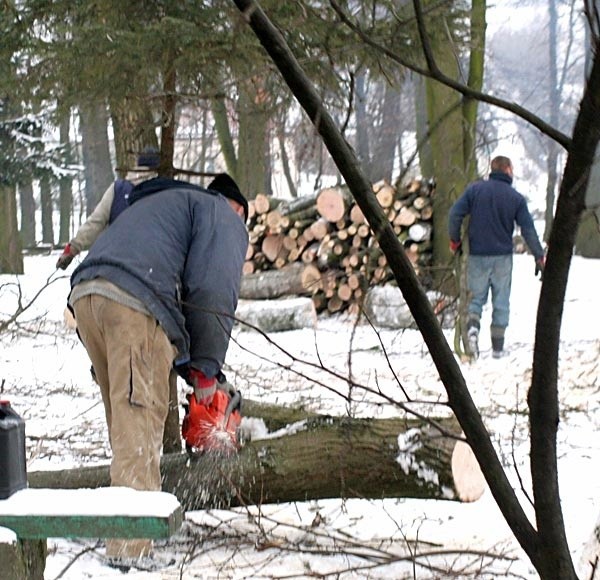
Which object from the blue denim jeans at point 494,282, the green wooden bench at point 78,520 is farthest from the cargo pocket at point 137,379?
the blue denim jeans at point 494,282

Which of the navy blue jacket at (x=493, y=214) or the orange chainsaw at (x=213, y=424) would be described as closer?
the orange chainsaw at (x=213, y=424)

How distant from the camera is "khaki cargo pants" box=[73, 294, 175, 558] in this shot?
138 inches

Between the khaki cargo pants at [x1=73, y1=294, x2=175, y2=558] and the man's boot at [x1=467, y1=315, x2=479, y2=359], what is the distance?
4.91 m

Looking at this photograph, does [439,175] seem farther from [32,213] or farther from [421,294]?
[32,213]

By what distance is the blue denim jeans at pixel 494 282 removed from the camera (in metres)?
8.24

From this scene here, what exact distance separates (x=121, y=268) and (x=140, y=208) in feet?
1.01

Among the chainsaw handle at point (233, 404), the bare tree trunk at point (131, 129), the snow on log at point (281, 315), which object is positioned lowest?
the snow on log at point (281, 315)

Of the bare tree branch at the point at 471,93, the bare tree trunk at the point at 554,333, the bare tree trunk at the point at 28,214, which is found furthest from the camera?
the bare tree trunk at the point at 28,214

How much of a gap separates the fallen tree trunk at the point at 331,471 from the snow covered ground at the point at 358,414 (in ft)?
0.45

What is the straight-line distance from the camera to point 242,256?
3699 mm

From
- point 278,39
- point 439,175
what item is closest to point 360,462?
point 278,39

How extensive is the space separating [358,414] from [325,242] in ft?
18.6

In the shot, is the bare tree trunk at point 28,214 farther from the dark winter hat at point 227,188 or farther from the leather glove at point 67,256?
the dark winter hat at point 227,188

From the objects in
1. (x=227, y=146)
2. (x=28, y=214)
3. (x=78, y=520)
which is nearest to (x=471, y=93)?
(x=78, y=520)
